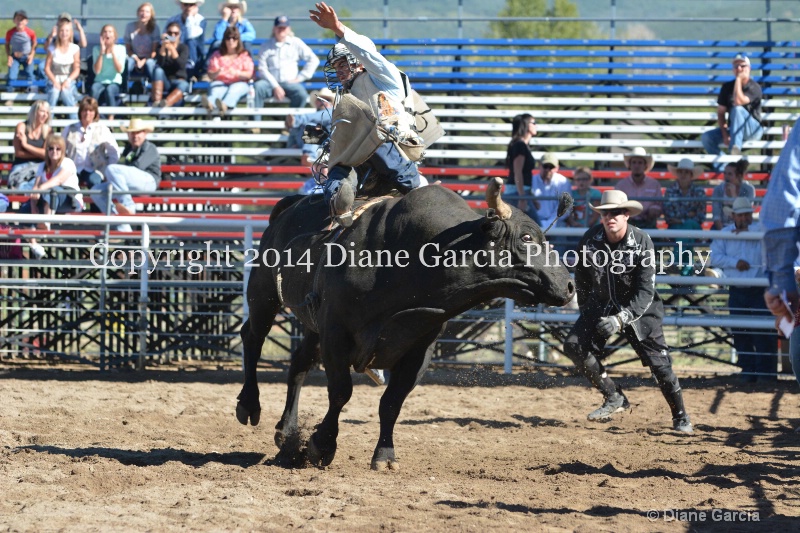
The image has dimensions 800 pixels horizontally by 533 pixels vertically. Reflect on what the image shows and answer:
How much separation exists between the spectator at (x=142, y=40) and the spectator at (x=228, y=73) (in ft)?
3.00

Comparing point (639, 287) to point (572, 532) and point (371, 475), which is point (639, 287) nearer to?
point (371, 475)

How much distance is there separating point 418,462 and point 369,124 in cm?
222

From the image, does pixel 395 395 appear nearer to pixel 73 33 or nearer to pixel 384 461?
pixel 384 461

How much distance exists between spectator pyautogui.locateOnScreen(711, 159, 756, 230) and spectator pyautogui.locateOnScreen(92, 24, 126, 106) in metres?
8.66

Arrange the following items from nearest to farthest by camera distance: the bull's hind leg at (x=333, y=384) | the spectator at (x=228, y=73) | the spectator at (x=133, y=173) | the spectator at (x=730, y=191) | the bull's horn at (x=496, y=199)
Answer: the bull's horn at (x=496, y=199) → the bull's hind leg at (x=333, y=384) → the spectator at (x=730, y=191) → the spectator at (x=133, y=173) → the spectator at (x=228, y=73)

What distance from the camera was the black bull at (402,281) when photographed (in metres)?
5.89

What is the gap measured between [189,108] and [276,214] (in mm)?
8128

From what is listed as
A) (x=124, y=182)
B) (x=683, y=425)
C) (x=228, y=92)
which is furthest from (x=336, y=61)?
(x=228, y=92)

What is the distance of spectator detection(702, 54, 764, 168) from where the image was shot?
46.2 ft

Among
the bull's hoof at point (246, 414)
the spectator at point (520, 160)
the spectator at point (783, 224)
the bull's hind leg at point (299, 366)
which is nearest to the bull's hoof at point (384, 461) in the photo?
the bull's hind leg at point (299, 366)

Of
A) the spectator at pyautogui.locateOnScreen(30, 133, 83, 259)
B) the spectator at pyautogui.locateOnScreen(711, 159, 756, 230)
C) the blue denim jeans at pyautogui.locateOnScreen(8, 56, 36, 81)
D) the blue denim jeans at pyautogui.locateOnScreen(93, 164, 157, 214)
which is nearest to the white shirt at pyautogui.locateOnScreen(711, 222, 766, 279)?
the spectator at pyautogui.locateOnScreen(711, 159, 756, 230)

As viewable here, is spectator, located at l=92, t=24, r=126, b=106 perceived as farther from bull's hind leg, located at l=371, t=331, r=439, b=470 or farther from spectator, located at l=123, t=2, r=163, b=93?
bull's hind leg, located at l=371, t=331, r=439, b=470

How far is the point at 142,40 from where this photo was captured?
614 inches

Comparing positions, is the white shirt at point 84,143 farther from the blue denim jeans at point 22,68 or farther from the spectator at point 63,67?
the blue denim jeans at point 22,68
